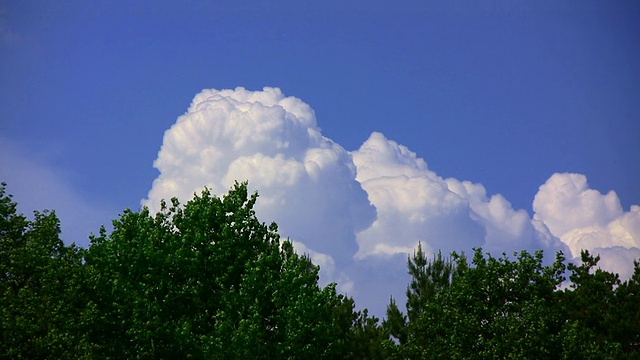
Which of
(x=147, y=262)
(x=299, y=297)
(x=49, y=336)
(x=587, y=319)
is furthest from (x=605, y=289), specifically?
(x=49, y=336)

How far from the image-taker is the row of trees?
35188 mm

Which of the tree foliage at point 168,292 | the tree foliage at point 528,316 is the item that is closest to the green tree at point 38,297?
the tree foliage at point 168,292

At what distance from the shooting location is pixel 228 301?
122 ft

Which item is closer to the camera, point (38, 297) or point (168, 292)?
point (38, 297)

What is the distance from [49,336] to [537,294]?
2383cm

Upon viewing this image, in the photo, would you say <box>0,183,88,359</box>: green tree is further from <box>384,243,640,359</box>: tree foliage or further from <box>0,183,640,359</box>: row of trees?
<box>384,243,640,359</box>: tree foliage

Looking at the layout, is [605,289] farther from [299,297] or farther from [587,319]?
[299,297]

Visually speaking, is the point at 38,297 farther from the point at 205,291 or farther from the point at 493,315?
the point at 493,315

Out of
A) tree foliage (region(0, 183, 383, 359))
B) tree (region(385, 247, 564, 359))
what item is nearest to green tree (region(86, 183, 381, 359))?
tree foliage (region(0, 183, 383, 359))

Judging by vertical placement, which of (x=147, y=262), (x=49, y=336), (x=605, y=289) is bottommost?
(x=49, y=336)

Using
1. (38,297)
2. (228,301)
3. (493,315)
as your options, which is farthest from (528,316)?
(38,297)

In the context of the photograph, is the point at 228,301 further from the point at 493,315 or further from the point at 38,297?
the point at 493,315

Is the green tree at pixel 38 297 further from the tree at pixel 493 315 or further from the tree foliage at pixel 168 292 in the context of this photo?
the tree at pixel 493 315

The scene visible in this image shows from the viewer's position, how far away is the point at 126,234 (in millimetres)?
41500
